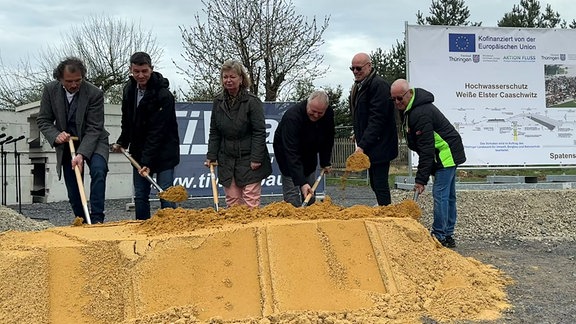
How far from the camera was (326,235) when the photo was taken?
425cm

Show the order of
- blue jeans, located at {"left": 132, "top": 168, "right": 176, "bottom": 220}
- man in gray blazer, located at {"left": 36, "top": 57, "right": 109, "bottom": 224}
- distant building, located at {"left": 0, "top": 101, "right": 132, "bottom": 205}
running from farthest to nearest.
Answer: distant building, located at {"left": 0, "top": 101, "right": 132, "bottom": 205} → blue jeans, located at {"left": 132, "top": 168, "right": 176, "bottom": 220} → man in gray blazer, located at {"left": 36, "top": 57, "right": 109, "bottom": 224}

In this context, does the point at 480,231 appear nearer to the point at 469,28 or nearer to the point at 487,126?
the point at 487,126

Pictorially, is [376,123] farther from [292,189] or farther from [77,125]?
[77,125]

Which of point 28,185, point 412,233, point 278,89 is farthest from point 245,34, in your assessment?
point 412,233

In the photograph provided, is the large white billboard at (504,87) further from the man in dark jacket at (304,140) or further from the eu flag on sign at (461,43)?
the man in dark jacket at (304,140)

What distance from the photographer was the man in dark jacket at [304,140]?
5617mm

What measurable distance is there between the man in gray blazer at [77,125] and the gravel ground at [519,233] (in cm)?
285

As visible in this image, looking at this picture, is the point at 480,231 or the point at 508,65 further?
the point at 508,65

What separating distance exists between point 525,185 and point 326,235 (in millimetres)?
7302

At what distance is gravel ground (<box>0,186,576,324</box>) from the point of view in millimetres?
4258

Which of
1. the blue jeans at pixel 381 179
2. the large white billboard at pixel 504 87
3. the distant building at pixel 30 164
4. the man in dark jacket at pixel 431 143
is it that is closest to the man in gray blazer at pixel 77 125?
the blue jeans at pixel 381 179

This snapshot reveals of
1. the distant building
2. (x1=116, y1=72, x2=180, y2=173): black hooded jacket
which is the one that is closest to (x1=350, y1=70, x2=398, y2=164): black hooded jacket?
(x1=116, y1=72, x2=180, y2=173): black hooded jacket

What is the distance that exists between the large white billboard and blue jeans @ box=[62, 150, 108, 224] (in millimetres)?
6151

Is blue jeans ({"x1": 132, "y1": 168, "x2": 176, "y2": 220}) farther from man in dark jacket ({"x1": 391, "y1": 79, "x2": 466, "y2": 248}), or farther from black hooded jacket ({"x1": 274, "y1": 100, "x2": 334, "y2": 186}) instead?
man in dark jacket ({"x1": 391, "y1": 79, "x2": 466, "y2": 248})
